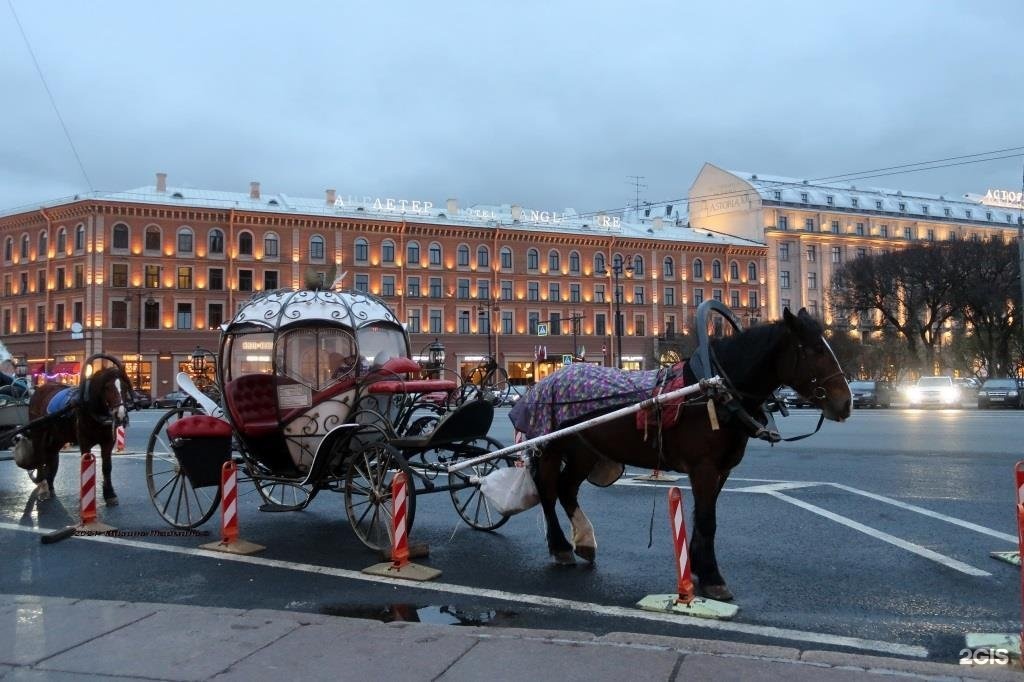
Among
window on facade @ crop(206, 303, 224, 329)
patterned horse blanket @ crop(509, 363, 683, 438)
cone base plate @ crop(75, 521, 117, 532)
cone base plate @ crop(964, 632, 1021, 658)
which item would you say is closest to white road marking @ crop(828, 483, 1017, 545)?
cone base plate @ crop(964, 632, 1021, 658)

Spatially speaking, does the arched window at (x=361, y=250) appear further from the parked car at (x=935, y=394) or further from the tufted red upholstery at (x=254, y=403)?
the tufted red upholstery at (x=254, y=403)

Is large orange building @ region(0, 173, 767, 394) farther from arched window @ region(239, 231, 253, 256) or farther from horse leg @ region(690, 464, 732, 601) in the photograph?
horse leg @ region(690, 464, 732, 601)

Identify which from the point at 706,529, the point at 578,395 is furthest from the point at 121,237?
the point at 706,529

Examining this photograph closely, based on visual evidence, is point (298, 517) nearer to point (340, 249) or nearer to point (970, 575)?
point (970, 575)

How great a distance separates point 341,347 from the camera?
8.95 m

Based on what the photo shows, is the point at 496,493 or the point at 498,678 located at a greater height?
the point at 496,493

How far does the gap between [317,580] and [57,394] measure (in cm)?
639

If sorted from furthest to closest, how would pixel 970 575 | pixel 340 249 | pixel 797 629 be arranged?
pixel 340 249, pixel 970 575, pixel 797 629

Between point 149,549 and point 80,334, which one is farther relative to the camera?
point 80,334

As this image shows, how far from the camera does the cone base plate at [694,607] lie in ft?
18.2

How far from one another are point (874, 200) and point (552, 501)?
91195 mm

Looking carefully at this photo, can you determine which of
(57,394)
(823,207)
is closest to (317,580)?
(57,394)

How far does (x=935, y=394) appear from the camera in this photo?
41969 millimetres

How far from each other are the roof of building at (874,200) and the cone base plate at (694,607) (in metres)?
76.8
